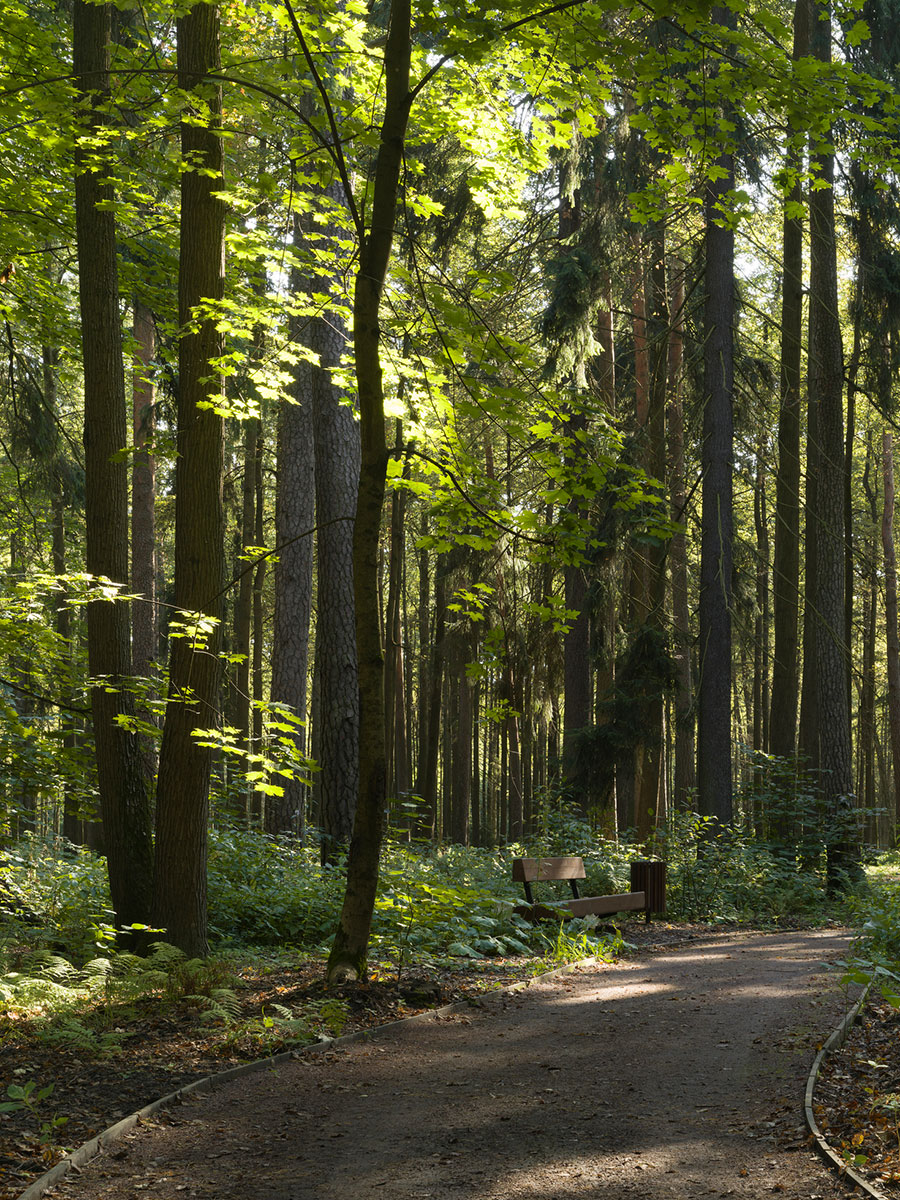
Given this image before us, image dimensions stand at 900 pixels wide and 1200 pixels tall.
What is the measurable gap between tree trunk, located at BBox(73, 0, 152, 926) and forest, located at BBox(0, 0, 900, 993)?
0.03 m

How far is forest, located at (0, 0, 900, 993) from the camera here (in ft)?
21.4

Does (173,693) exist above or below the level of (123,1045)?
above

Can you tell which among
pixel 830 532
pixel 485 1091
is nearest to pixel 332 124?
pixel 485 1091

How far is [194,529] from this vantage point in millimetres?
7383

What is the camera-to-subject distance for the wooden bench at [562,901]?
9.57 metres

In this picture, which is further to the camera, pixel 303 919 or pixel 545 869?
pixel 545 869

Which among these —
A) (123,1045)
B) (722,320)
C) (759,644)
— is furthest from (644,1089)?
(759,644)

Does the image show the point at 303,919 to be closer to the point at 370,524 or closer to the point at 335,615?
the point at 335,615

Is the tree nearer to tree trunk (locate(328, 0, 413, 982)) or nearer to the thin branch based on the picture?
tree trunk (locate(328, 0, 413, 982))

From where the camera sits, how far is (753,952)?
9.51 m

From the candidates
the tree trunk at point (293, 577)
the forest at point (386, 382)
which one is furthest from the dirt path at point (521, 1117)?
the tree trunk at point (293, 577)

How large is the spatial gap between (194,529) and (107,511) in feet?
3.69

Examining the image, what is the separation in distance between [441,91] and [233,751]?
5.12m

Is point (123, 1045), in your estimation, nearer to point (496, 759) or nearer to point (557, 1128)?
point (557, 1128)
